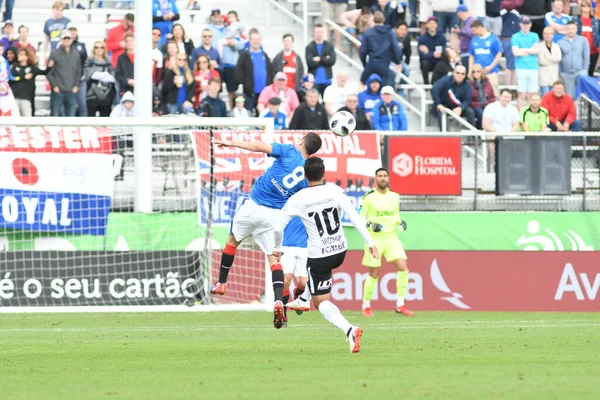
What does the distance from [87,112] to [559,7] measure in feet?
34.7

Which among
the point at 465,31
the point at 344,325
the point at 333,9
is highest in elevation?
the point at 333,9

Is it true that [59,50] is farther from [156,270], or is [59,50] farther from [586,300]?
[586,300]

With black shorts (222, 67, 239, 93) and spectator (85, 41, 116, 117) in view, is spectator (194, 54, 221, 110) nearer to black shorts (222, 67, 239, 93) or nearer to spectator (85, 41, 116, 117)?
black shorts (222, 67, 239, 93)

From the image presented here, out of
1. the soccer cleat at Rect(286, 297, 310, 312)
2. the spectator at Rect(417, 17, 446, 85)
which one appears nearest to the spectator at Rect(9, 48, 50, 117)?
the spectator at Rect(417, 17, 446, 85)

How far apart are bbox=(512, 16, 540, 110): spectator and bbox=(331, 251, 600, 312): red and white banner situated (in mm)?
5826

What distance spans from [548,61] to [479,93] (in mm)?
2024

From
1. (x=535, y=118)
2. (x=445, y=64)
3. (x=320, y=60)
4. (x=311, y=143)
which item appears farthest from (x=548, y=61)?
(x=311, y=143)

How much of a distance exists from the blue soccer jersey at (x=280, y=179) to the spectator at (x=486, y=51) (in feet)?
37.2

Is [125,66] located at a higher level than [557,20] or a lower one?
lower

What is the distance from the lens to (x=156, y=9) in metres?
26.1

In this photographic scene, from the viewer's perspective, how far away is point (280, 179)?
15.9 m

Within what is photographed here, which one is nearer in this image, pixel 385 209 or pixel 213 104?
pixel 385 209

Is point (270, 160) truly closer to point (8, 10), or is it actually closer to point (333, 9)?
point (333, 9)

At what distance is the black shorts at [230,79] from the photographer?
2569 centimetres
